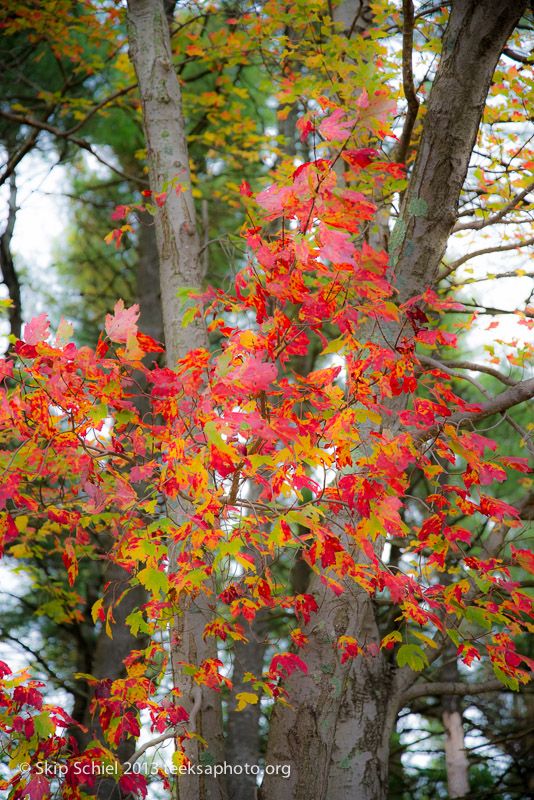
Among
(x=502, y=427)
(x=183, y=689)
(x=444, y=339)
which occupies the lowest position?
(x=183, y=689)

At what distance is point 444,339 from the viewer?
213 cm

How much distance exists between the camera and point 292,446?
5.34ft

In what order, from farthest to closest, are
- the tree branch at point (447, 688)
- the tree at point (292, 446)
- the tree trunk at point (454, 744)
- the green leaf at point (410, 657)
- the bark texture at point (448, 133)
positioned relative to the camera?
1. the tree trunk at point (454, 744)
2. the tree branch at point (447, 688)
3. the bark texture at point (448, 133)
4. the green leaf at point (410, 657)
5. the tree at point (292, 446)

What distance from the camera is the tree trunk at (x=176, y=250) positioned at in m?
2.19

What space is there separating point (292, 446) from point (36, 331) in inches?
31.2

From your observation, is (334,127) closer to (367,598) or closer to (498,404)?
(498,404)

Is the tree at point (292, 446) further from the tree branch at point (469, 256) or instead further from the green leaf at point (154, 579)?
the tree branch at point (469, 256)

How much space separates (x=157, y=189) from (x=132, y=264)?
A: 482cm

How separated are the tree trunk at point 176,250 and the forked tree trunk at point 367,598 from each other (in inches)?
11.2

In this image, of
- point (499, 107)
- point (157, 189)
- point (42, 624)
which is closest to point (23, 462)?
point (157, 189)

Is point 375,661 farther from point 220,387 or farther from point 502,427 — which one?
point 502,427

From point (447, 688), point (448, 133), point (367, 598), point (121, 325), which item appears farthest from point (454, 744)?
point (121, 325)

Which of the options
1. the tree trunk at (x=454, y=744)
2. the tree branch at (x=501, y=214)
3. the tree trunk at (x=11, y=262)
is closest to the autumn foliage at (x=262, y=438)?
the tree branch at (x=501, y=214)

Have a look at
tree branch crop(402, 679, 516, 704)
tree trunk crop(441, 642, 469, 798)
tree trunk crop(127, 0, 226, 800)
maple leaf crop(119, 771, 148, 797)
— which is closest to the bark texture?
tree trunk crop(127, 0, 226, 800)
